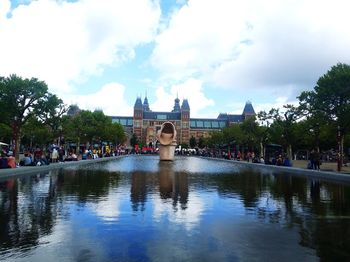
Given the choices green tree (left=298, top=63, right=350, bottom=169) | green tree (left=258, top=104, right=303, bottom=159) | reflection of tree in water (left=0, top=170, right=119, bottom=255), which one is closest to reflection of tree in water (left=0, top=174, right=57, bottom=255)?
reflection of tree in water (left=0, top=170, right=119, bottom=255)

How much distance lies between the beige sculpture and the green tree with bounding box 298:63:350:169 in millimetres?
28946

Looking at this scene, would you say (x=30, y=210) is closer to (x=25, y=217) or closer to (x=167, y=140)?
(x=25, y=217)

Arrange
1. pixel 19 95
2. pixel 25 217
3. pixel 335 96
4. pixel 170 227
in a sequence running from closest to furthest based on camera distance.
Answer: pixel 170 227 → pixel 25 217 → pixel 335 96 → pixel 19 95

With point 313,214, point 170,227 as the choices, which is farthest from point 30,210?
point 313,214

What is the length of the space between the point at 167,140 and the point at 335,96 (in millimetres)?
31690

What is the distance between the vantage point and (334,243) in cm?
837

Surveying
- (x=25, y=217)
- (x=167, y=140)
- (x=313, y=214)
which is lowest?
(x=313, y=214)

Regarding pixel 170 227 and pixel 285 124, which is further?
pixel 285 124

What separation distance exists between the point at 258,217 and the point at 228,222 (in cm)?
126

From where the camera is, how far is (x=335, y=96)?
33.2 meters

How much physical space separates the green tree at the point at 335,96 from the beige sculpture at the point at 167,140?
28.9 meters

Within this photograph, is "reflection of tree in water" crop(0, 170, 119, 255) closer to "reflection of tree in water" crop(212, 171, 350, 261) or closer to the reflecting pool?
the reflecting pool

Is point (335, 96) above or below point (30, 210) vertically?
above

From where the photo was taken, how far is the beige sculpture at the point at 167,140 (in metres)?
61.0
